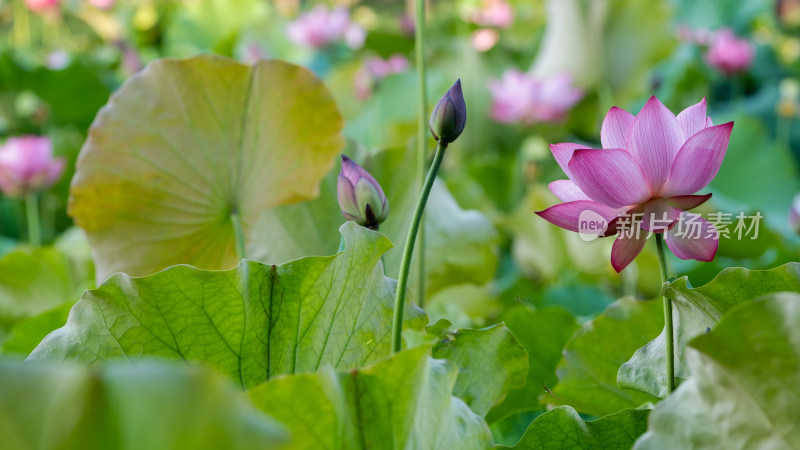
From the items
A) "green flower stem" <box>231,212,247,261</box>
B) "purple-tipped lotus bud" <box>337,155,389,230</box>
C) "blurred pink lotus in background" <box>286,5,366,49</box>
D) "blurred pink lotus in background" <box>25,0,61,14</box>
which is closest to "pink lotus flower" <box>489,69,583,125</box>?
"blurred pink lotus in background" <box>286,5,366,49</box>

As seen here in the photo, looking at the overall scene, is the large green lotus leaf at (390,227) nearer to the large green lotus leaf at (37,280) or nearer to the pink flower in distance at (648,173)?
the pink flower in distance at (648,173)

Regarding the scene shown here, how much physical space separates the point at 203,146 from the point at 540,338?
12.1 inches

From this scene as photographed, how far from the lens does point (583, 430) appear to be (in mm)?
353

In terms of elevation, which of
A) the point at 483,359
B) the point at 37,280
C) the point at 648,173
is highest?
the point at 648,173

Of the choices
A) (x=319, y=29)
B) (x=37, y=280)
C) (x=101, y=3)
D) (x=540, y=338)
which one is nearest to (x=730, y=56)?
(x=319, y=29)

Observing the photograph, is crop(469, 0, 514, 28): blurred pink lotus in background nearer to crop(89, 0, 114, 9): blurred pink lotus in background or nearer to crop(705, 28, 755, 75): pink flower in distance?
crop(705, 28, 755, 75): pink flower in distance

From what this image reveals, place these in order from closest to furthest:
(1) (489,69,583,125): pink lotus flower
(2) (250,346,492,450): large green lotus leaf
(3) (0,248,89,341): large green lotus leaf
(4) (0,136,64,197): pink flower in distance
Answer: (2) (250,346,492,450): large green lotus leaf < (3) (0,248,89,341): large green lotus leaf < (4) (0,136,64,197): pink flower in distance < (1) (489,69,583,125): pink lotus flower

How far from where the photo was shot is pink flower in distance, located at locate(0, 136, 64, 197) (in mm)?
1232

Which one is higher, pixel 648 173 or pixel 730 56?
pixel 648 173

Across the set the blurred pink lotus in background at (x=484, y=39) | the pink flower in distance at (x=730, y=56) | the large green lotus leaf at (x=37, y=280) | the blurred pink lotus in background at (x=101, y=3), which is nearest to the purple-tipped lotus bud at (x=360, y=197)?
the large green lotus leaf at (x=37, y=280)

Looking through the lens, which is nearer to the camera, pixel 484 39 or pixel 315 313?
pixel 315 313

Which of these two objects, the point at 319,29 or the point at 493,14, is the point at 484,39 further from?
the point at 319,29

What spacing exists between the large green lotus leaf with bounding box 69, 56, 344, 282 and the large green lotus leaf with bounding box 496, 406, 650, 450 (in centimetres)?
28

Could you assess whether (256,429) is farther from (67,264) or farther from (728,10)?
(728,10)
